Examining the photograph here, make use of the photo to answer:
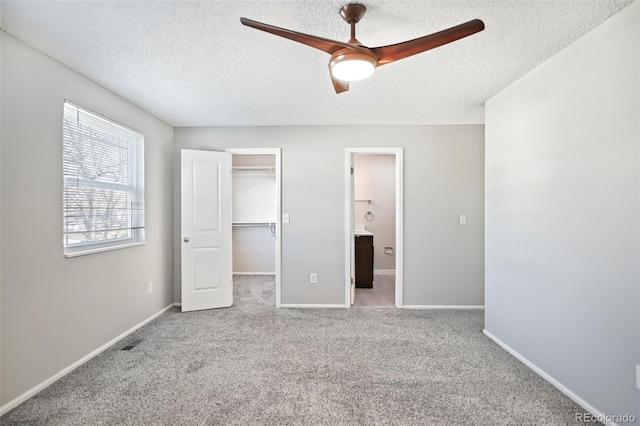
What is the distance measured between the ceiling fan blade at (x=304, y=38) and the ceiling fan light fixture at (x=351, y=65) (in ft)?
0.11

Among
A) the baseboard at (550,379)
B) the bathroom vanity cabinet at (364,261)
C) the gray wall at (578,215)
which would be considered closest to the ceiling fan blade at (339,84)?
the gray wall at (578,215)

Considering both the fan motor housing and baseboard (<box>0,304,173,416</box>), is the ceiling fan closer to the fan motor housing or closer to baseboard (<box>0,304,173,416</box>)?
the fan motor housing

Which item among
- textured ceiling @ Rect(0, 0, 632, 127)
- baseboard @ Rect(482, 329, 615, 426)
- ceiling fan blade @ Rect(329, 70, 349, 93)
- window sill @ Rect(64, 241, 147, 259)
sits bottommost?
baseboard @ Rect(482, 329, 615, 426)

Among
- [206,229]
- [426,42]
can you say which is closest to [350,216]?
[206,229]

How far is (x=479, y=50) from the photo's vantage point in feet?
6.52

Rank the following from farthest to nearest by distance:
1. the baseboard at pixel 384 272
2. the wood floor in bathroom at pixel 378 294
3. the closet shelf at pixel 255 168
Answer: the baseboard at pixel 384 272 → the closet shelf at pixel 255 168 → the wood floor in bathroom at pixel 378 294

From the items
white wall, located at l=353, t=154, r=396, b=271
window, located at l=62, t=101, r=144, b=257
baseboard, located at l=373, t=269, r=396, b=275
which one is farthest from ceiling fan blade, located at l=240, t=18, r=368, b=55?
baseboard, located at l=373, t=269, r=396, b=275

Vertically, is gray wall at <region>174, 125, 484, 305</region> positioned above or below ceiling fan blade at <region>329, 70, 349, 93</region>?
below

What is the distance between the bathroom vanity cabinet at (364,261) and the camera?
15.2 ft

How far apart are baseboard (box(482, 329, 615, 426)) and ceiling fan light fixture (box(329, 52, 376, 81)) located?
236 cm

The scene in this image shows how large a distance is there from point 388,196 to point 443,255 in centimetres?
220

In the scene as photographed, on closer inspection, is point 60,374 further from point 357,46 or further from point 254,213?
point 254,213

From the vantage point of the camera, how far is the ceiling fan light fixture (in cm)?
146

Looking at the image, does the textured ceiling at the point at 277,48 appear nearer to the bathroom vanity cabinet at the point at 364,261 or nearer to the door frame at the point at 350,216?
the door frame at the point at 350,216
